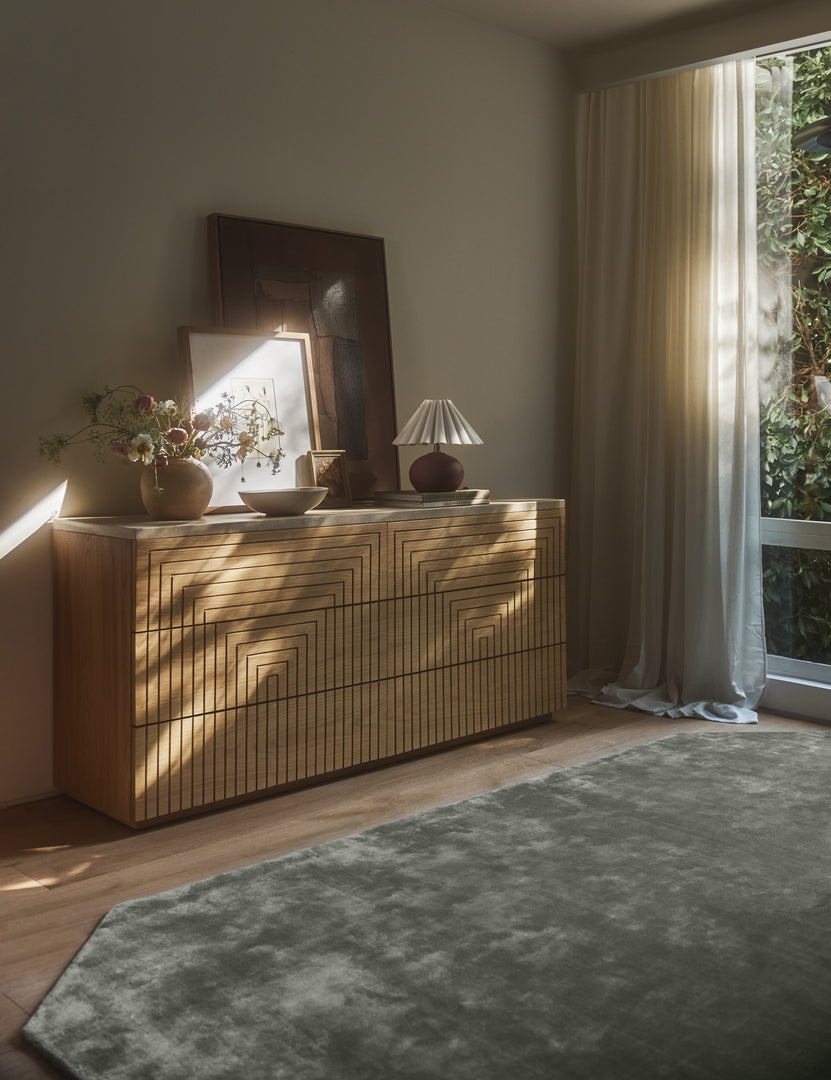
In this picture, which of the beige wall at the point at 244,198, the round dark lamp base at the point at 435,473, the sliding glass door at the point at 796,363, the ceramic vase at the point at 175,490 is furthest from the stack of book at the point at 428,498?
the sliding glass door at the point at 796,363

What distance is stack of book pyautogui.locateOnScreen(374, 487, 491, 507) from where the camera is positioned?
12.3 ft

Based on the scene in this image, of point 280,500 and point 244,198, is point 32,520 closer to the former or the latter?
point 280,500

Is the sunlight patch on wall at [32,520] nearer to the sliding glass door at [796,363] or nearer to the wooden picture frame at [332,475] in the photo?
the wooden picture frame at [332,475]

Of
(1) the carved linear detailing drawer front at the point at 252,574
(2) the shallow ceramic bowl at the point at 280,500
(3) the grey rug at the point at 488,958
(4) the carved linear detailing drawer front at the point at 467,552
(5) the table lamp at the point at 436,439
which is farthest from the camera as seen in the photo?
(5) the table lamp at the point at 436,439

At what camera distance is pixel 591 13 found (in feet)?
14.0

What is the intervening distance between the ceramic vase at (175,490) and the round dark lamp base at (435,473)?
98cm

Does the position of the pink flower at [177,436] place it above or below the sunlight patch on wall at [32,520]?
above

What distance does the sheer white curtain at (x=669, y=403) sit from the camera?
4.20m

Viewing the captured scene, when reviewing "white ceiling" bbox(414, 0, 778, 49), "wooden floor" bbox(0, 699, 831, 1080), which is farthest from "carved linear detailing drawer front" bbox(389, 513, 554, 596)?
"white ceiling" bbox(414, 0, 778, 49)

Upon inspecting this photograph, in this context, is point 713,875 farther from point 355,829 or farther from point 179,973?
point 179,973

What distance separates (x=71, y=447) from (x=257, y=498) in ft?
1.95

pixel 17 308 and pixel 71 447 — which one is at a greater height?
pixel 17 308

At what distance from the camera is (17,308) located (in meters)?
3.09

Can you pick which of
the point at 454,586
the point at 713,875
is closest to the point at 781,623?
the point at 454,586
